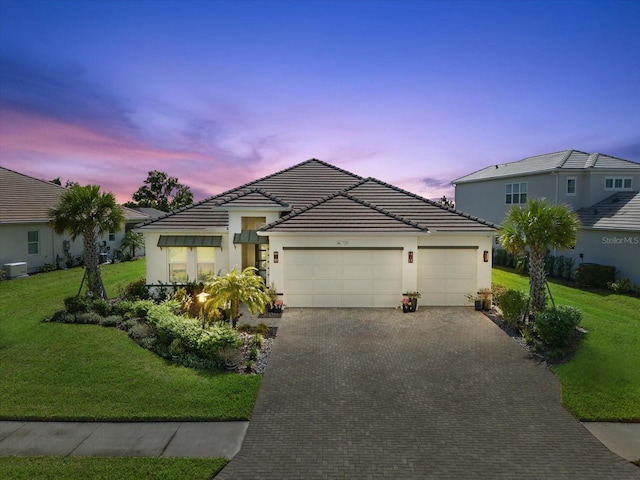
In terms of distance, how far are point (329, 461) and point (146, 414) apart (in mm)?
4053

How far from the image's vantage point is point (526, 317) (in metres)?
13.8

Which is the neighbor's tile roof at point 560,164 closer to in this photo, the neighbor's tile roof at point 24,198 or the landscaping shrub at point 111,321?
the landscaping shrub at point 111,321

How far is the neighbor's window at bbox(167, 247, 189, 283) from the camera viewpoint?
17.8 metres

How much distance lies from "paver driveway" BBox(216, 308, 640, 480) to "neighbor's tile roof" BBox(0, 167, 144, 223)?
17.2 meters

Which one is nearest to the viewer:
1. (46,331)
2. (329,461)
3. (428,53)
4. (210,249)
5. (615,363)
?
(329,461)

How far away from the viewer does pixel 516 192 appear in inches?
1134

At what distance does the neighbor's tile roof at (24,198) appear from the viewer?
77.5 feet

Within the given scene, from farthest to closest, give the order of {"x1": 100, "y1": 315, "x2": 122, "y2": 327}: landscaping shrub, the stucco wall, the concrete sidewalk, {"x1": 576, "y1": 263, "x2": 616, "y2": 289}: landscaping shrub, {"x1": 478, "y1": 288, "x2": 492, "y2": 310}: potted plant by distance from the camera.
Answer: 1. {"x1": 576, "y1": 263, "x2": 616, "y2": 289}: landscaping shrub
2. the stucco wall
3. {"x1": 478, "y1": 288, "x2": 492, "y2": 310}: potted plant
4. {"x1": 100, "y1": 315, "x2": 122, "y2": 327}: landscaping shrub
5. the concrete sidewalk

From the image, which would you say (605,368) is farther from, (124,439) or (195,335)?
(124,439)

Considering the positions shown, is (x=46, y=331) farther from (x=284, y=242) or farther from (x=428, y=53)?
(x=428, y=53)

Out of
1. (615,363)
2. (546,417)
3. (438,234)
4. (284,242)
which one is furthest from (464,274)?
(546,417)

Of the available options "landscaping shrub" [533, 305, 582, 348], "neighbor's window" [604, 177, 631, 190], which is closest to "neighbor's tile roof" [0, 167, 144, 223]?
"landscaping shrub" [533, 305, 582, 348]

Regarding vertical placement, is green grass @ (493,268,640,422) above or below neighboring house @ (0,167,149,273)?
below

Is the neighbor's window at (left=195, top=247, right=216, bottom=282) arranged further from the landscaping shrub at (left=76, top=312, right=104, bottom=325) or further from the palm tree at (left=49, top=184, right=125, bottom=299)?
the landscaping shrub at (left=76, top=312, right=104, bottom=325)
